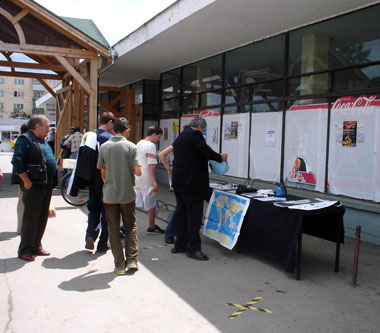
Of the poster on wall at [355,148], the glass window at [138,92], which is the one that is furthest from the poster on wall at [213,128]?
the glass window at [138,92]

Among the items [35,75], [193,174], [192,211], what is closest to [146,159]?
[193,174]

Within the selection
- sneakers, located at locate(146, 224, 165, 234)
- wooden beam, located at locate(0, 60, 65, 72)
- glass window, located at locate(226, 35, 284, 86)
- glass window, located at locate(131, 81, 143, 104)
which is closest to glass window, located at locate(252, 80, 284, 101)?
glass window, located at locate(226, 35, 284, 86)

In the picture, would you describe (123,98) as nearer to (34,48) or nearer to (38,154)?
(34,48)

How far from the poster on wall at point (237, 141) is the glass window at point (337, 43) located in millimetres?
1831

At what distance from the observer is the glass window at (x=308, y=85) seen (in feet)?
24.1

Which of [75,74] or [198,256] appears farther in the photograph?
[75,74]

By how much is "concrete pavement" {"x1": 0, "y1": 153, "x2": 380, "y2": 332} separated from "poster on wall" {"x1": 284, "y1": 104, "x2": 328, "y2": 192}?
6.32ft

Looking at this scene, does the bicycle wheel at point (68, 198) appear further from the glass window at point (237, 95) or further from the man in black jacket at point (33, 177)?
the glass window at point (237, 95)

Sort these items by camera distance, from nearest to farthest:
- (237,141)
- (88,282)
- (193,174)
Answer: (88,282) → (193,174) → (237,141)

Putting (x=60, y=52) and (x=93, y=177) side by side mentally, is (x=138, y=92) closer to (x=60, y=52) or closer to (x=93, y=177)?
(x=60, y=52)

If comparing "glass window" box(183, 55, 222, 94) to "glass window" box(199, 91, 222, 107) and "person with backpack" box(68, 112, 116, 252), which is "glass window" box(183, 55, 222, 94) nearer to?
"glass window" box(199, 91, 222, 107)

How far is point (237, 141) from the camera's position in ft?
31.8

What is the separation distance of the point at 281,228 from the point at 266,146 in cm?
409

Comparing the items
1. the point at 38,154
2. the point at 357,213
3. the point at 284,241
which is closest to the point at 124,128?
the point at 38,154
